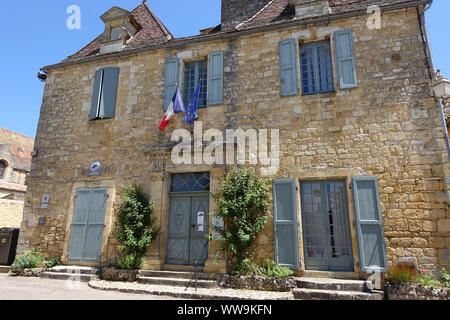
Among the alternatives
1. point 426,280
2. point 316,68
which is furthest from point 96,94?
point 426,280

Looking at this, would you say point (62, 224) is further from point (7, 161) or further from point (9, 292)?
point (7, 161)

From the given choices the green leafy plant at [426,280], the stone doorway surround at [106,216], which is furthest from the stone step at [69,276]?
the green leafy plant at [426,280]

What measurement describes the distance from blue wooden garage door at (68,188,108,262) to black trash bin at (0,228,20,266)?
6.39ft

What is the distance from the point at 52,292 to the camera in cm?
496

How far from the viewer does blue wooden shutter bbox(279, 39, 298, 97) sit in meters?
6.27

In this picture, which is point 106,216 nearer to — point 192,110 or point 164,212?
point 164,212

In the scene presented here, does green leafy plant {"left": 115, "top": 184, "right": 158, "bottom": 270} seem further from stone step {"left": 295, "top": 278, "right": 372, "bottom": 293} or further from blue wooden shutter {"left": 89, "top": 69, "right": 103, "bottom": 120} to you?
stone step {"left": 295, "top": 278, "right": 372, "bottom": 293}

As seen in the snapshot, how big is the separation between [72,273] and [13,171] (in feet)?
55.2

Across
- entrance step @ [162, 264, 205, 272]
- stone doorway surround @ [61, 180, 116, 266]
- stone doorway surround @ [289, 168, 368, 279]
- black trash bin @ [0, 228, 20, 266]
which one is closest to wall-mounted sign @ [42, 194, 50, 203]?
stone doorway surround @ [61, 180, 116, 266]

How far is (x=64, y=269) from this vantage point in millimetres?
6355

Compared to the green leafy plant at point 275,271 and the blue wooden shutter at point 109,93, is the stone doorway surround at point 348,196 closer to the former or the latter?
the green leafy plant at point 275,271

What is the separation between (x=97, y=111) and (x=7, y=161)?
1572 cm

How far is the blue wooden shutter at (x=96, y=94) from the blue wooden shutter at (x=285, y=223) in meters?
4.99

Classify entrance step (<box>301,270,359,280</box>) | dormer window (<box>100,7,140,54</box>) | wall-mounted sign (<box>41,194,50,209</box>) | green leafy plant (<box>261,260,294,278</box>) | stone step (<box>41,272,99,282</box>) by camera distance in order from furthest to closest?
dormer window (<box>100,7,140,54</box>)
wall-mounted sign (<box>41,194,50,209</box>)
stone step (<box>41,272,99,282</box>)
green leafy plant (<box>261,260,294,278</box>)
entrance step (<box>301,270,359,280</box>)
